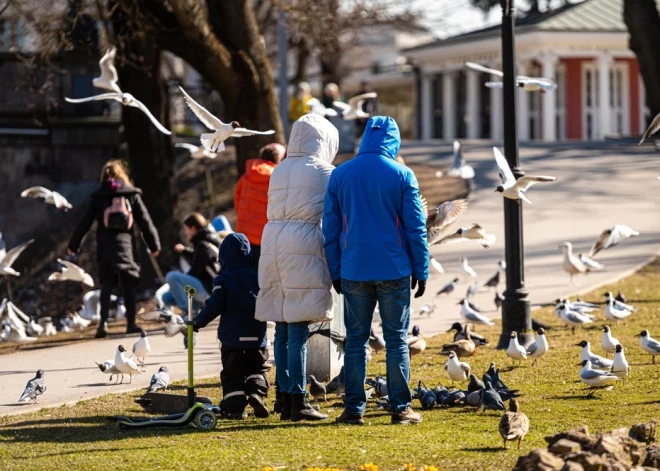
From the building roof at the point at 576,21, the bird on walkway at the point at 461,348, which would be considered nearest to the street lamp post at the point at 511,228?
the bird on walkway at the point at 461,348

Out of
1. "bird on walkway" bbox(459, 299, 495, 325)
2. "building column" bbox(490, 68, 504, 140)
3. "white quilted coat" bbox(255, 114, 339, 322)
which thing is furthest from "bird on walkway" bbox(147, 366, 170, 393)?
"building column" bbox(490, 68, 504, 140)

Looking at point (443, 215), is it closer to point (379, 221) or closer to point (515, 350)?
point (515, 350)

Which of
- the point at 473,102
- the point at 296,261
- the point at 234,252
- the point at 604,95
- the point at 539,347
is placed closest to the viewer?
the point at 296,261

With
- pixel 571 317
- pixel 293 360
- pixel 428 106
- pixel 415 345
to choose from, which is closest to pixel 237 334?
pixel 293 360

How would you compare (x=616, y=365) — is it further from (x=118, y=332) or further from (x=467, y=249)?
(x=467, y=249)

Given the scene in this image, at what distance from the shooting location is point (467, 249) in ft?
61.3

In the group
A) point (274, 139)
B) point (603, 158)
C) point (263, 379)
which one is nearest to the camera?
point (263, 379)

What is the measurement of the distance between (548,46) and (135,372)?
28.5 m

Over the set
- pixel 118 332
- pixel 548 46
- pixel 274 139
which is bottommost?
pixel 118 332

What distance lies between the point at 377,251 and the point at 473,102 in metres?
34.3

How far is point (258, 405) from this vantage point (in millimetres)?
7996

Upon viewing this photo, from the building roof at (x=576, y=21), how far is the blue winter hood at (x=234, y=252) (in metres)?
28.9

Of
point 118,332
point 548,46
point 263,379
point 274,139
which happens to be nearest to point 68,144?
point 274,139

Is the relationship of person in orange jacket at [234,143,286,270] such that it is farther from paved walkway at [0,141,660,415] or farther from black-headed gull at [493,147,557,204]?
black-headed gull at [493,147,557,204]
